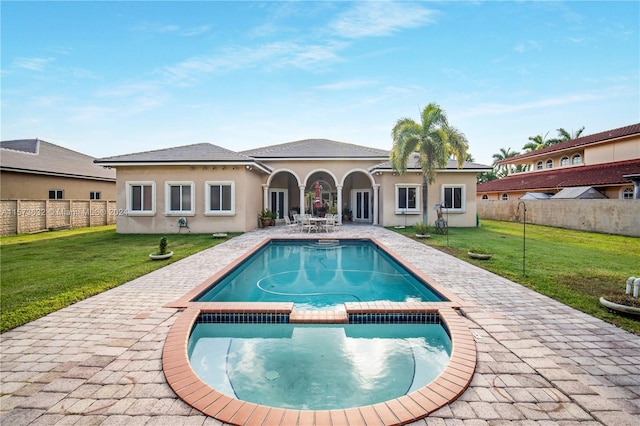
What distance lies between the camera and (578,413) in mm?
2725

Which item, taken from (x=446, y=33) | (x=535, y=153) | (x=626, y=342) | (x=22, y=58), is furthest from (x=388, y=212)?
(x=535, y=153)

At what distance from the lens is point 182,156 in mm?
17594

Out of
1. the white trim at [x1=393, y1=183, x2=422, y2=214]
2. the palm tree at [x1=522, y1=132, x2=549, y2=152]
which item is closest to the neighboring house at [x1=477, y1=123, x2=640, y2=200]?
the palm tree at [x1=522, y1=132, x2=549, y2=152]

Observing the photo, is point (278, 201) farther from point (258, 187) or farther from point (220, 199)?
point (220, 199)

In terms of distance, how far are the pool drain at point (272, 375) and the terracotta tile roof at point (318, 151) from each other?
62.4ft

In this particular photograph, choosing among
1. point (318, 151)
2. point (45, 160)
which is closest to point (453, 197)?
point (318, 151)

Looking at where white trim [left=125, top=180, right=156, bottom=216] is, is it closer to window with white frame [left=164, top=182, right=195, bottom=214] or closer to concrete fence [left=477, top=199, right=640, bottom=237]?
window with white frame [left=164, top=182, right=195, bottom=214]

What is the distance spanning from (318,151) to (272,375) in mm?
20859

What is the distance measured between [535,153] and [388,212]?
86.9 ft

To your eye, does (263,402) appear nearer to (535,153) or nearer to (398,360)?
(398,360)

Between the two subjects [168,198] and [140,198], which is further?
[140,198]

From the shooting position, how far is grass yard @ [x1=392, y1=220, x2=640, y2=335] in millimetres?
5941

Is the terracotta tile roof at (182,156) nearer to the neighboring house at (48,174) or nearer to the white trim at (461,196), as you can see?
the neighboring house at (48,174)

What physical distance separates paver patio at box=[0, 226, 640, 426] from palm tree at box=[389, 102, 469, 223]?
500 inches
